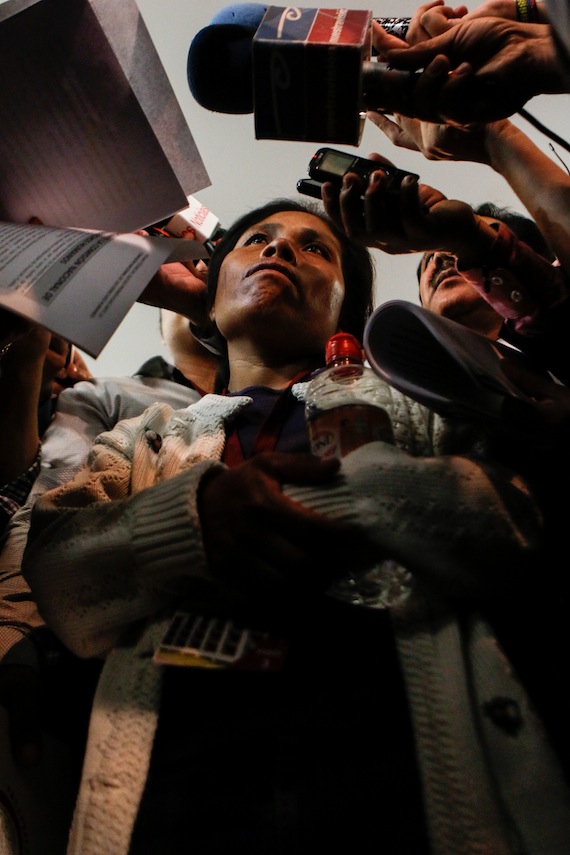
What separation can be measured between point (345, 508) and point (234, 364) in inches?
24.5

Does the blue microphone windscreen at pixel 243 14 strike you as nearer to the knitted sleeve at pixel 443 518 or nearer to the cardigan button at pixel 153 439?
the cardigan button at pixel 153 439

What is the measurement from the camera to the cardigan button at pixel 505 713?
0.56 m

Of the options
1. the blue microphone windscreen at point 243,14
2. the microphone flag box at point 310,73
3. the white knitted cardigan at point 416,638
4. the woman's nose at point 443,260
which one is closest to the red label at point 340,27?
the microphone flag box at point 310,73

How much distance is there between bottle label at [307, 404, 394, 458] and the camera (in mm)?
725

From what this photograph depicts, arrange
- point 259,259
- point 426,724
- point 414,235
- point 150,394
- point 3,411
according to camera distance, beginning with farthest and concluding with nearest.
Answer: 1. point 150,394
2. point 259,259
3. point 3,411
4. point 414,235
5. point 426,724

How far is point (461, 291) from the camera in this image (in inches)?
54.8

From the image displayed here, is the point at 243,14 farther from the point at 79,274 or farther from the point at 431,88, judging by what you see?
the point at 79,274

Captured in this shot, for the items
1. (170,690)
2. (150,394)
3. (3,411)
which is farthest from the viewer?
(150,394)

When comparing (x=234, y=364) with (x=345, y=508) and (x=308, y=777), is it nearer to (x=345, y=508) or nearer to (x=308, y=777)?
(x=345, y=508)

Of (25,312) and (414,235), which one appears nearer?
(25,312)

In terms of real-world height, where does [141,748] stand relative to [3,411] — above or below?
below

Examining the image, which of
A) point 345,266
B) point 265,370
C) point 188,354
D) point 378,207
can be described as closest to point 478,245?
point 378,207

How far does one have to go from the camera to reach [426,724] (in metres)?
0.57

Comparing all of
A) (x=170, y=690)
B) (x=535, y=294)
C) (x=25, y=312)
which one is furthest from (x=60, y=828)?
(x=535, y=294)
